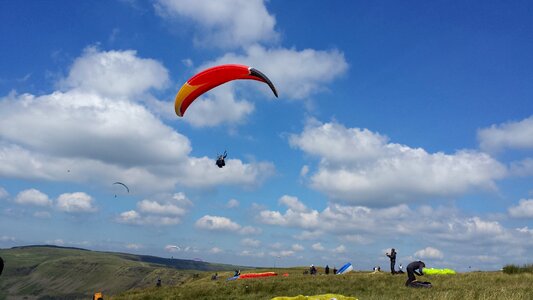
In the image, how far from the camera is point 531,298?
17672mm

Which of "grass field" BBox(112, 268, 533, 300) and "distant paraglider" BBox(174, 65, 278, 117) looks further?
"distant paraglider" BBox(174, 65, 278, 117)

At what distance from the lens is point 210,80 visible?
1155 inches

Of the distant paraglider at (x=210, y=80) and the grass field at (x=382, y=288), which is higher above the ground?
the distant paraglider at (x=210, y=80)

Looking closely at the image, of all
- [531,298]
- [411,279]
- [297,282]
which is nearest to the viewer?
[531,298]

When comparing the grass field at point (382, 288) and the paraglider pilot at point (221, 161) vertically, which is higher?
the paraglider pilot at point (221, 161)

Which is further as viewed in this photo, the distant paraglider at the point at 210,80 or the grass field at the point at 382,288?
the distant paraglider at the point at 210,80

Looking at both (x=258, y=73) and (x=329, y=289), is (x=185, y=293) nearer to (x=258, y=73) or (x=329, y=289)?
(x=329, y=289)

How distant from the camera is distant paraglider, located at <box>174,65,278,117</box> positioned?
90.4 ft

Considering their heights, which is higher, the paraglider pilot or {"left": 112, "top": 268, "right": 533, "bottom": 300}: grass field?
the paraglider pilot

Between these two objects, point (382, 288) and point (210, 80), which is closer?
point (382, 288)

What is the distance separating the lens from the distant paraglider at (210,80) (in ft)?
90.4

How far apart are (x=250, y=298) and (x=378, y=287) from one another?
25.4 ft

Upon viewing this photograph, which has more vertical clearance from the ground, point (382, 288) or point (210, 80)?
point (210, 80)

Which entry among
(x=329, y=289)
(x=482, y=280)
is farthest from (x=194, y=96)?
(x=482, y=280)
